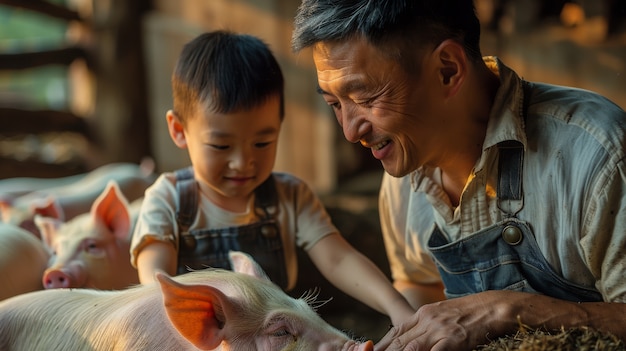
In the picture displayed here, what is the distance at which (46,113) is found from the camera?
695 centimetres

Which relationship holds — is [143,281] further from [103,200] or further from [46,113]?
[46,113]

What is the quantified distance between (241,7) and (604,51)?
288cm

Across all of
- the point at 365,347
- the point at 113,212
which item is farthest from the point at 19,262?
the point at 365,347

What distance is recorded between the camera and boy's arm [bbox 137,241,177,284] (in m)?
2.67

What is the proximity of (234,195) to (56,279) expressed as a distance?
743 mm

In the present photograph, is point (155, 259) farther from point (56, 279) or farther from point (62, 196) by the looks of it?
point (62, 196)

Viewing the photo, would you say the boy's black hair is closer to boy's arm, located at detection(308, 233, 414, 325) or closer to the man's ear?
boy's arm, located at detection(308, 233, 414, 325)

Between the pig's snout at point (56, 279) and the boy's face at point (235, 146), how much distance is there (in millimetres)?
641

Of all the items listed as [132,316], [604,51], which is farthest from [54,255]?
[604,51]

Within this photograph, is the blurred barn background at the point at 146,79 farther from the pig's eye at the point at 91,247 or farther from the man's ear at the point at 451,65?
the man's ear at the point at 451,65

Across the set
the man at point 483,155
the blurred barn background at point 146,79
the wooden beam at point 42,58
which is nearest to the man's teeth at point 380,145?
the man at point 483,155

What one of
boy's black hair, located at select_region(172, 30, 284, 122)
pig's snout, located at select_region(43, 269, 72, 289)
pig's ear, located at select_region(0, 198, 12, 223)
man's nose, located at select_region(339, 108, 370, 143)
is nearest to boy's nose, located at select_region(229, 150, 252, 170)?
boy's black hair, located at select_region(172, 30, 284, 122)

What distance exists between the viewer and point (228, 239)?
113 inches

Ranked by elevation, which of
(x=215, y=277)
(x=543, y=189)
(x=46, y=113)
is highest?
(x=543, y=189)
